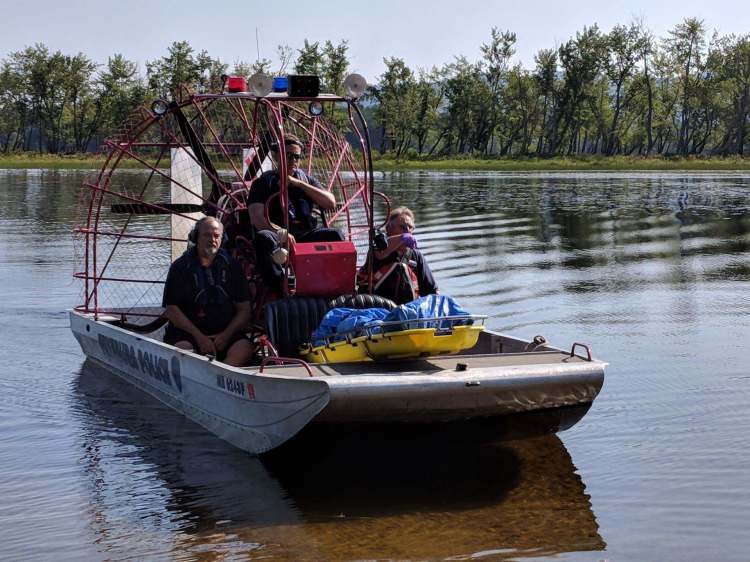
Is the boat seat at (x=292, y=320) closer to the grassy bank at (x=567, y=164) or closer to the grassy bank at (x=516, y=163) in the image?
the grassy bank at (x=516, y=163)

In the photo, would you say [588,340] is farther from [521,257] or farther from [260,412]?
[521,257]

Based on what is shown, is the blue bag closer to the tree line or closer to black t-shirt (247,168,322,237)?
black t-shirt (247,168,322,237)

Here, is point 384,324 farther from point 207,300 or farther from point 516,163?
point 516,163

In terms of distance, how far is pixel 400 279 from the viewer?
8.26 meters

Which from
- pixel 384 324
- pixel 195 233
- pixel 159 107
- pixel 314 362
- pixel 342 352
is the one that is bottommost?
pixel 314 362

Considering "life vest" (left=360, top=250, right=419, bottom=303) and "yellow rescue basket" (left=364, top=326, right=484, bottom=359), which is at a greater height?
"life vest" (left=360, top=250, right=419, bottom=303)

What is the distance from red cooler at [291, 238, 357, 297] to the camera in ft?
26.1

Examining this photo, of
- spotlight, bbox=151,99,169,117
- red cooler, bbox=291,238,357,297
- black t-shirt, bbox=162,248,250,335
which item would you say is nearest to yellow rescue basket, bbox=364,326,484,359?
red cooler, bbox=291,238,357,297

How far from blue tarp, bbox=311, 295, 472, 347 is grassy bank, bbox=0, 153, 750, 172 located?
60.2m

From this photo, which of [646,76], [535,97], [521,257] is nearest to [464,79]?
[535,97]

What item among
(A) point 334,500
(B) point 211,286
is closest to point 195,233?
(B) point 211,286

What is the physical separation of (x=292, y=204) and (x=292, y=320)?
1.31 meters

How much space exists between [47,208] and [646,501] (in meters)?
25.2

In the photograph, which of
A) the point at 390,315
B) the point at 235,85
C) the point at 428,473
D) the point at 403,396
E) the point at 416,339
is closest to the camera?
the point at 403,396
